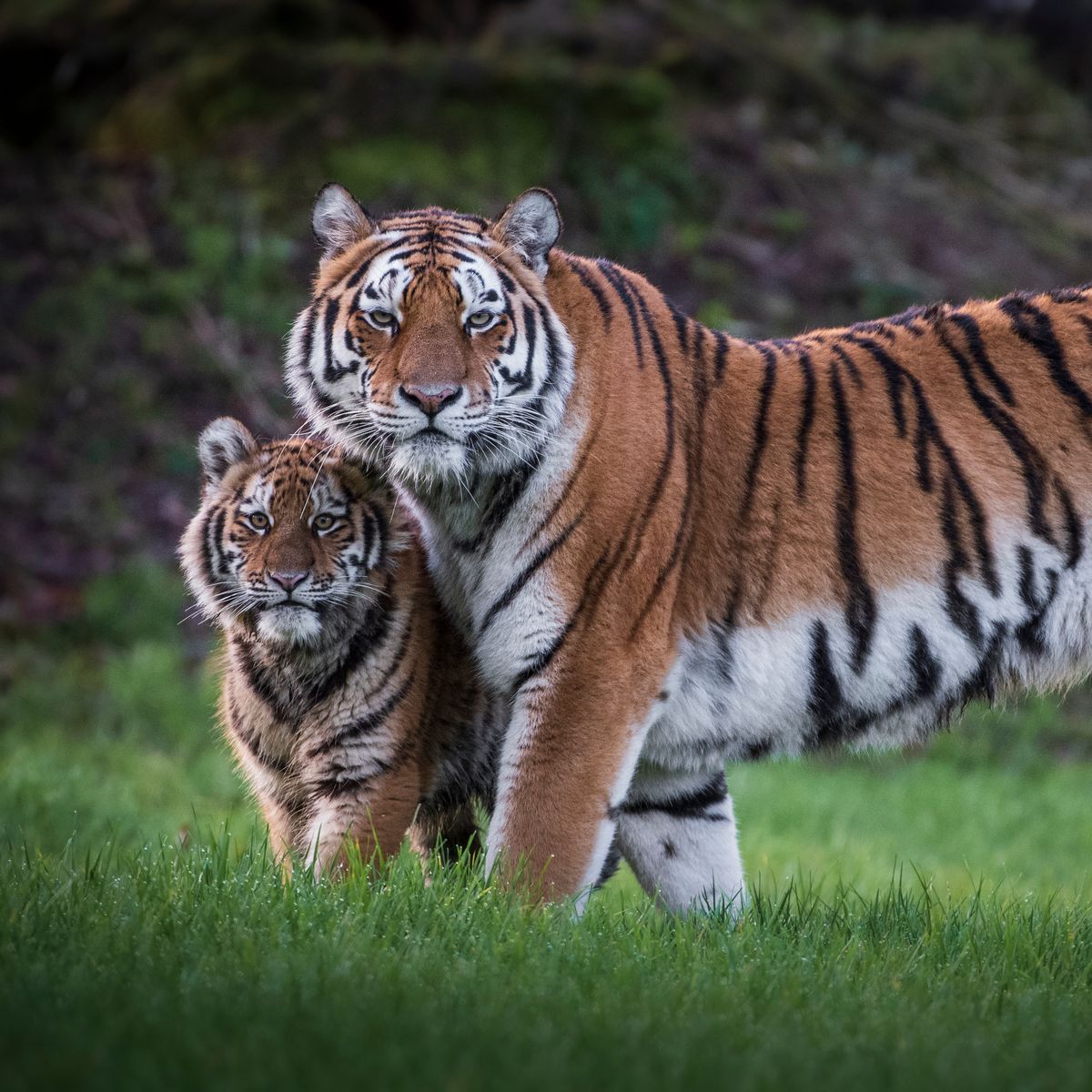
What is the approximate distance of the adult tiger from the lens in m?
3.94

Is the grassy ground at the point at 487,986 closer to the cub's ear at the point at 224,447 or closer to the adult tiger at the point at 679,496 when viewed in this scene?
the adult tiger at the point at 679,496

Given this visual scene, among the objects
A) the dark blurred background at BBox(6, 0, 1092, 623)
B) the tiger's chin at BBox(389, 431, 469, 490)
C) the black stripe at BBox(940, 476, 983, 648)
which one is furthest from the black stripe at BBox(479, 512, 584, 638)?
the dark blurred background at BBox(6, 0, 1092, 623)

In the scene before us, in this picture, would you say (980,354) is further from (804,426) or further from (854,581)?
(854,581)

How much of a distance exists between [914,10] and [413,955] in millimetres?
12626

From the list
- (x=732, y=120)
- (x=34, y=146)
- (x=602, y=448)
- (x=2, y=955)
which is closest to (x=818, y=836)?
(x=602, y=448)

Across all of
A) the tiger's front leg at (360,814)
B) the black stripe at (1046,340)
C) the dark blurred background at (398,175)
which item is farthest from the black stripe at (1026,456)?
the dark blurred background at (398,175)

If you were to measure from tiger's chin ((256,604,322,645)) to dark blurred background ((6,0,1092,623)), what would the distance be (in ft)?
18.4

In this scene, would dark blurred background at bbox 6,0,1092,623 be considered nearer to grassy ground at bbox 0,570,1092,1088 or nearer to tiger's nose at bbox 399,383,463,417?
grassy ground at bbox 0,570,1092,1088

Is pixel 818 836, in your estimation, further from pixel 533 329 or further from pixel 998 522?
pixel 533 329

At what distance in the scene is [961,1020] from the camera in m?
3.08

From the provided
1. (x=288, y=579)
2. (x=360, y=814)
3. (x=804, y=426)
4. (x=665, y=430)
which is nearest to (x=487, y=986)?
(x=360, y=814)

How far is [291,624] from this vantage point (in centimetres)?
427

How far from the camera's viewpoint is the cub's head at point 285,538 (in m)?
4.29

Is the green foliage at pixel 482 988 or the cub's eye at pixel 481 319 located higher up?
the cub's eye at pixel 481 319
